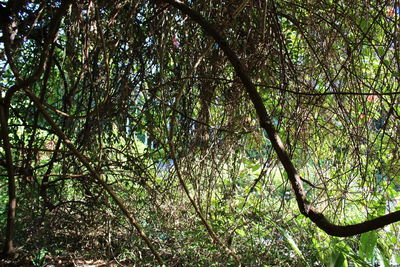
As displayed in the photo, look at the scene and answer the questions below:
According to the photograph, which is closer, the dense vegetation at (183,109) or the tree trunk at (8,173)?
the tree trunk at (8,173)

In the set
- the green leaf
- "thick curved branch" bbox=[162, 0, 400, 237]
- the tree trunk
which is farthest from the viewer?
the green leaf

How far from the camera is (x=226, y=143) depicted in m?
1.70

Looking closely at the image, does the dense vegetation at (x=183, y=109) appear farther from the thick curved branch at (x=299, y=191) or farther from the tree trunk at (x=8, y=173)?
A: the thick curved branch at (x=299, y=191)

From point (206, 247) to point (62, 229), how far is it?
2.06 ft

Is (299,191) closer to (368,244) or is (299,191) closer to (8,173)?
(8,173)

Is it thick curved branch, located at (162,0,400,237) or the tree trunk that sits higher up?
the tree trunk

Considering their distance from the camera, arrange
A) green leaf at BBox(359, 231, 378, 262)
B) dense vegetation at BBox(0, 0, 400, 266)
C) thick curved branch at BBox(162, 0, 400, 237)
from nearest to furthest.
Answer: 1. thick curved branch at BBox(162, 0, 400, 237)
2. dense vegetation at BBox(0, 0, 400, 266)
3. green leaf at BBox(359, 231, 378, 262)

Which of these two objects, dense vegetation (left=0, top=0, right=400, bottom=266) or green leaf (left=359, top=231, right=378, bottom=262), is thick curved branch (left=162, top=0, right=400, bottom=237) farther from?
green leaf (left=359, top=231, right=378, bottom=262)

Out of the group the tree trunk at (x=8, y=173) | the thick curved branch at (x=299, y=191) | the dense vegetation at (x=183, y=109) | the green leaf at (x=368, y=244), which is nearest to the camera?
the thick curved branch at (x=299, y=191)

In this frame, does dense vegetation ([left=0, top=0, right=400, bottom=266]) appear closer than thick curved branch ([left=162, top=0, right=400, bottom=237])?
No

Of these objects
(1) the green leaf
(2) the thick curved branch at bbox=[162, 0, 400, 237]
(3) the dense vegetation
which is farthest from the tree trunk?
(1) the green leaf

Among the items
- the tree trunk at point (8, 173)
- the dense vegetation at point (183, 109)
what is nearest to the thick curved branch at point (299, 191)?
the dense vegetation at point (183, 109)

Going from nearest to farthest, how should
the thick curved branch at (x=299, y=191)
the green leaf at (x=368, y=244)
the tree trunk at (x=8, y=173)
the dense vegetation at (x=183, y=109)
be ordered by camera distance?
the thick curved branch at (x=299, y=191)
the tree trunk at (x=8, y=173)
the dense vegetation at (x=183, y=109)
the green leaf at (x=368, y=244)

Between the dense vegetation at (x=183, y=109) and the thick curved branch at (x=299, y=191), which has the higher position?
the dense vegetation at (x=183, y=109)
